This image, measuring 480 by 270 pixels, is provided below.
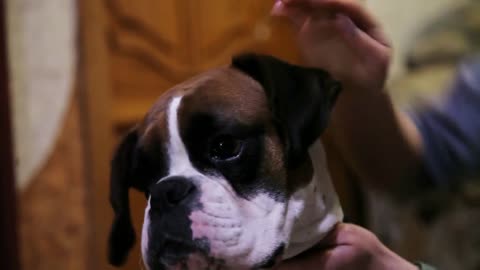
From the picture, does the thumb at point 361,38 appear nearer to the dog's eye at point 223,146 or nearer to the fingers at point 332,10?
the fingers at point 332,10

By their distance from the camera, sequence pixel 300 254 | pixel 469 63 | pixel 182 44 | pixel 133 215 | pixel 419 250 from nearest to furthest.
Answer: pixel 300 254, pixel 133 215, pixel 469 63, pixel 419 250, pixel 182 44

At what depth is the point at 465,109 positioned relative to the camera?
112cm

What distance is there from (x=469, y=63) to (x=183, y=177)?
65cm

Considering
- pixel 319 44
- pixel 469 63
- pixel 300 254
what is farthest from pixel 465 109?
pixel 300 254

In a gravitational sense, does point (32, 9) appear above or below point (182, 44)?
above

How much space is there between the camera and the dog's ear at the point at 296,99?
0.88 metres

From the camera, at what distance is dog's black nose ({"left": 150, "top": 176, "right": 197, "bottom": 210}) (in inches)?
32.5

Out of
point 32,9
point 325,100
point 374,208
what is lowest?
point 374,208

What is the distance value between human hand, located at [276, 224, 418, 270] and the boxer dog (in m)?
0.02

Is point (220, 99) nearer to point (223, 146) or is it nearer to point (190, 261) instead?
point (223, 146)

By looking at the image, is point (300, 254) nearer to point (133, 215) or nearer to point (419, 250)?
point (133, 215)

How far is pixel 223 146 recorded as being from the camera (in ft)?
2.85

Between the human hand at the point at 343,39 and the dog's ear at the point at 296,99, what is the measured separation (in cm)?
11

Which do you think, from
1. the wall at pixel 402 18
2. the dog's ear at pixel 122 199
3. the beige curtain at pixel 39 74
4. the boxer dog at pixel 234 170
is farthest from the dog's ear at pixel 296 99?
the wall at pixel 402 18
